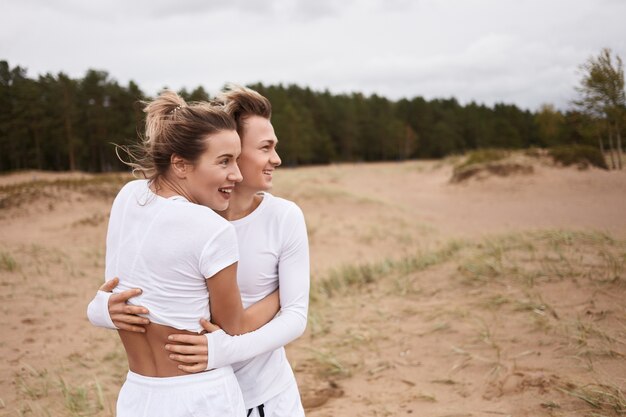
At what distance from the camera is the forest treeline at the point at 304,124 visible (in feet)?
34.7

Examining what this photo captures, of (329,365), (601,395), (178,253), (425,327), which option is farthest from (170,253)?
(425,327)

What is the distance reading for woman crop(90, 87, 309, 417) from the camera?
212cm

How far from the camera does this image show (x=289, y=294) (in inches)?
83.8

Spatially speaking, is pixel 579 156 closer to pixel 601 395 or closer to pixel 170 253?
pixel 601 395

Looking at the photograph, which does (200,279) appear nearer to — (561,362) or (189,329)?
(189,329)

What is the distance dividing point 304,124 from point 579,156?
3498cm

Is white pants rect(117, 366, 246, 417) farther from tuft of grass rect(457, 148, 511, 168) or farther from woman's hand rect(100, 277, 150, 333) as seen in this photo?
tuft of grass rect(457, 148, 511, 168)

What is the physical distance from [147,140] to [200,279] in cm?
67

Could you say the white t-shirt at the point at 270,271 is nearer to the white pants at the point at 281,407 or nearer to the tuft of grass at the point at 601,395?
the white pants at the point at 281,407

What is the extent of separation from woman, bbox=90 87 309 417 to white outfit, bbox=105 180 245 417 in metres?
0.26

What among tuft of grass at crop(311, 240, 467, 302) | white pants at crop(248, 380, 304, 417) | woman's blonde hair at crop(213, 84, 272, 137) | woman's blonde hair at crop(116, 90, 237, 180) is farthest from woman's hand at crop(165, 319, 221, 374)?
tuft of grass at crop(311, 240, 467, 302)

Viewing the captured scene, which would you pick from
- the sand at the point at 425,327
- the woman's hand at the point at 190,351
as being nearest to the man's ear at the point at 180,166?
the woman's hand at the point at 190,351

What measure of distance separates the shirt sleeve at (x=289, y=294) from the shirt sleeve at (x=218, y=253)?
38 centimetres

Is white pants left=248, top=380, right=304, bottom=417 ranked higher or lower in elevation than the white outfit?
lower
